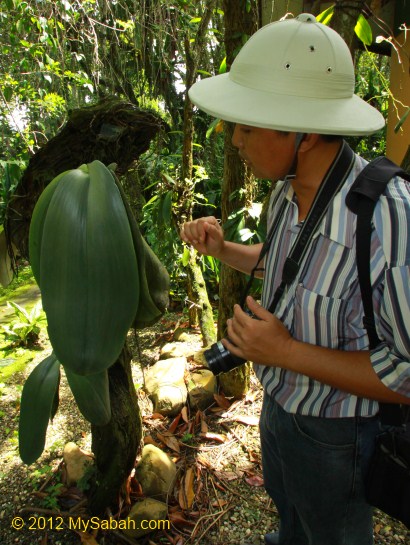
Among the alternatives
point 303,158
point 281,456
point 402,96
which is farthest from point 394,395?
point 402,96

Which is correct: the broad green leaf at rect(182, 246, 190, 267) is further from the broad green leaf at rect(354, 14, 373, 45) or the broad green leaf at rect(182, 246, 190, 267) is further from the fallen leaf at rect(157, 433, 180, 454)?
the broad green leaf at rect(354, 14, 373, 45)

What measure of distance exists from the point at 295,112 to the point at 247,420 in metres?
1.43

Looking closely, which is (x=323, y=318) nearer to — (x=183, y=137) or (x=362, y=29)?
(x=362, y=29)

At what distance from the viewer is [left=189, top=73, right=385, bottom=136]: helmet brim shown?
63 cm

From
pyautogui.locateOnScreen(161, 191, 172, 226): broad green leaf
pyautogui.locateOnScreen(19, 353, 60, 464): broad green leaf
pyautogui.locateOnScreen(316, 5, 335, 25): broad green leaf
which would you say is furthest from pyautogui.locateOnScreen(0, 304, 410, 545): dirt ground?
pyautogui.locateOnScreen(316, 5, 335, 25): broad green leaf

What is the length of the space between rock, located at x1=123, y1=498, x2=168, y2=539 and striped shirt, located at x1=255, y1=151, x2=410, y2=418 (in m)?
0.68

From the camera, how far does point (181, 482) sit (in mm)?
1463

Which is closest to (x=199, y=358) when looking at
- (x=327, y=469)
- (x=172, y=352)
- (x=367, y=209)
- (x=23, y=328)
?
(x=172, y=352)

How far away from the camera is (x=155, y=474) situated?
137cm

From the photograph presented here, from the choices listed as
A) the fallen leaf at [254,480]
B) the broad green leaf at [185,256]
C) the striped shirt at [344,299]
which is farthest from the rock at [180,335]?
the striped shirt at [344,299]

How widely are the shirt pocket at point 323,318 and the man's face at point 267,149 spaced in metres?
0.20

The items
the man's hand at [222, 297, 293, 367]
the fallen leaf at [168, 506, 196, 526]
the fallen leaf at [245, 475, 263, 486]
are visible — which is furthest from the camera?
the fallen leaf at [245, 475, 263, 486]

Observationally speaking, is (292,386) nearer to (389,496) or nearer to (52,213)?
(389,496)

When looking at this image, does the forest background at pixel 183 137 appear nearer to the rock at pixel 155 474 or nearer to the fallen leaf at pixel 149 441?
the fallen leaf at pixel 149 441
